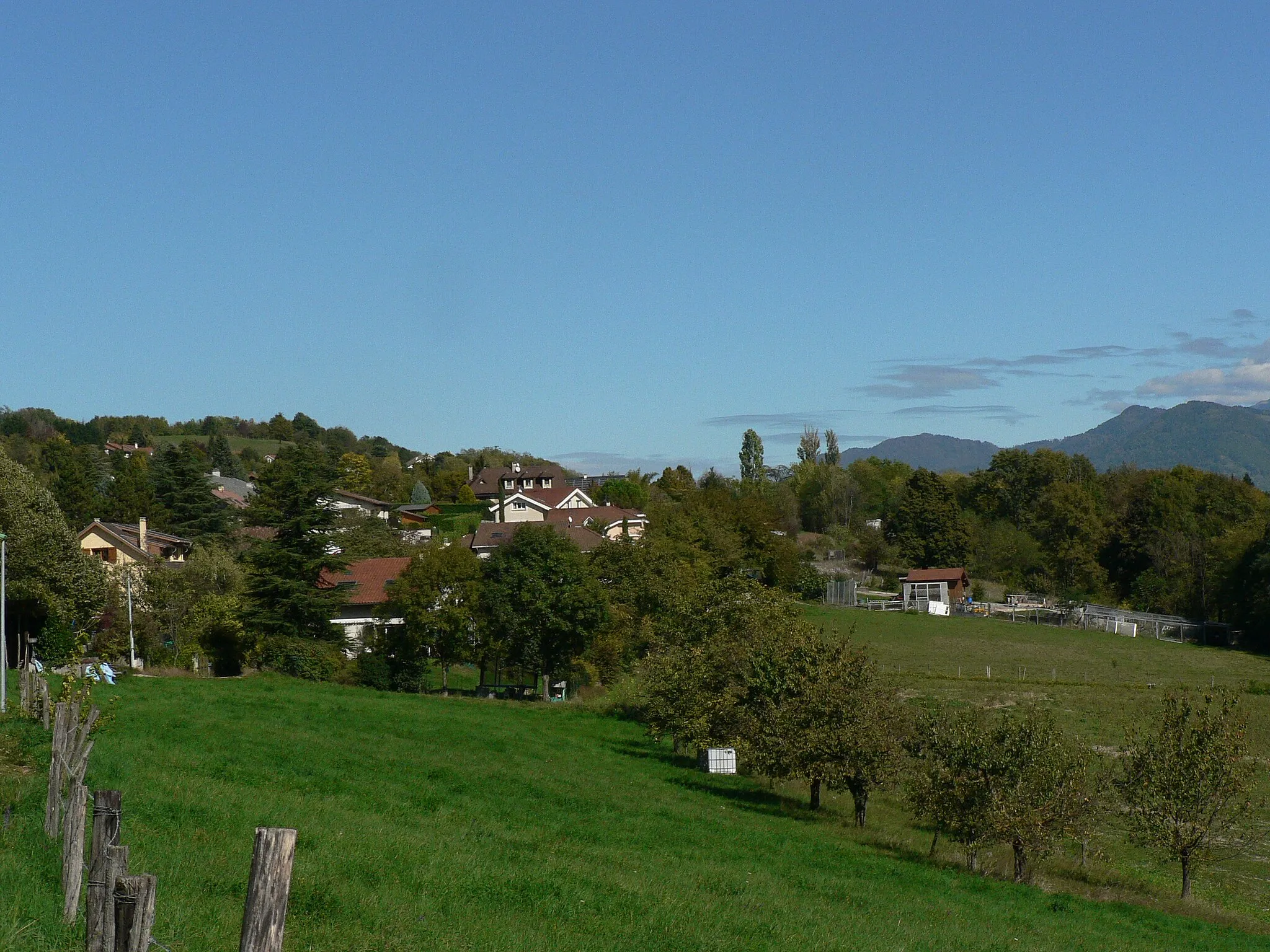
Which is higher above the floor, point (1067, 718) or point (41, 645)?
point (41, 645)

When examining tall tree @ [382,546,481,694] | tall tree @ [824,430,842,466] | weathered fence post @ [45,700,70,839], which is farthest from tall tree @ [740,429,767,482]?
weathered fence post @ [45,700,70,839]

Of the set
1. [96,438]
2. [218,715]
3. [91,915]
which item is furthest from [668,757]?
[96,438]

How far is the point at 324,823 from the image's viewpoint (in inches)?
623

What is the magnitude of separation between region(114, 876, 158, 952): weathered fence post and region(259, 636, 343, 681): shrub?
154 ft

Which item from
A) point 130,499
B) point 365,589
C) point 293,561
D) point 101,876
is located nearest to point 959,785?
point 101,876

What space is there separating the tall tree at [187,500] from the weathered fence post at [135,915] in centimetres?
9207

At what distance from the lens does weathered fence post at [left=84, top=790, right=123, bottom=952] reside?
270 inches

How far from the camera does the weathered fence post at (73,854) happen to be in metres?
9.30

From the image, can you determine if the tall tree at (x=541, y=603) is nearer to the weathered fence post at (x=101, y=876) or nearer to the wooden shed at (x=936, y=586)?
the weathered fence post at (x=101, y=876)

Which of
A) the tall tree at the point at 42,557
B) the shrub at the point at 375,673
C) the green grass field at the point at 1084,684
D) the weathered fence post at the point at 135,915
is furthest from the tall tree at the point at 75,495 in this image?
the weathered fence post at the point at 135,915

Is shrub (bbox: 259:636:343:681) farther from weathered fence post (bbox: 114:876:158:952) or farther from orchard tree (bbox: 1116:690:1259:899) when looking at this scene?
weathered fence post (bbox: 114:876:158:952)

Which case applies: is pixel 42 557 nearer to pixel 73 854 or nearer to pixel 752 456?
pixel 73 854

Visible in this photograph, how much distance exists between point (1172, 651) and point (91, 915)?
87.9m

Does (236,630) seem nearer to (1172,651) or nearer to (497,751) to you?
(497,751)
